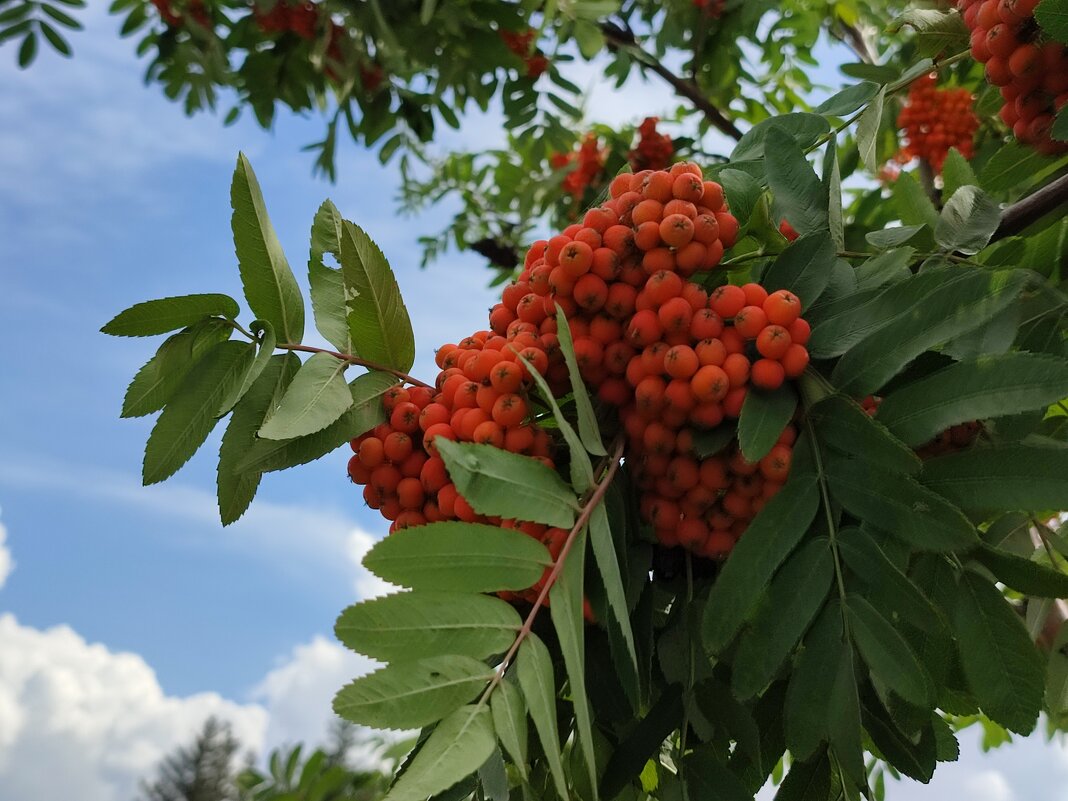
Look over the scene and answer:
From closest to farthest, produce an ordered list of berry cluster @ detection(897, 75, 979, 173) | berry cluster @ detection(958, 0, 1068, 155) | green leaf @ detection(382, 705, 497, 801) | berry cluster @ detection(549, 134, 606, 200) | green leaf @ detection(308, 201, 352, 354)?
green leaf @ detection(382, 705, 497, 801), green leaf @ detection(308, 201, 352, 354), berry cluster @ detection(958, 0, 1068, 155), berry cluster @ detection(897, 75, 979, 173), berry cluster @ detection(549, 134, 606, 200)

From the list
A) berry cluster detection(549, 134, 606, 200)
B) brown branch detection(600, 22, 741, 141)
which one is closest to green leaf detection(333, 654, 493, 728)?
brown branch detection(600, 22, 741, 141)

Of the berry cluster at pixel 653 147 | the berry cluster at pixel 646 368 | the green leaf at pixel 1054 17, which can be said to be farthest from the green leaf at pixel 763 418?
the berry cluster at pixel 653 147

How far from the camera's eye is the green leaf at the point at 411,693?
2.63 feet

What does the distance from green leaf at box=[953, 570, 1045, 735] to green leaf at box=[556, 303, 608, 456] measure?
0.39 metres

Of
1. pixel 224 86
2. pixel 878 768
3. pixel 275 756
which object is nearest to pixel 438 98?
pixel 224 86

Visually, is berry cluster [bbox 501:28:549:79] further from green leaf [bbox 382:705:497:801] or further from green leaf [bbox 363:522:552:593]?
green leaf [bbox 382:705:497:801]

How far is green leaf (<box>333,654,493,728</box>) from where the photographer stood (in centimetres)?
80

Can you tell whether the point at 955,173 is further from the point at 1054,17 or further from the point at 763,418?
the point at 763,418

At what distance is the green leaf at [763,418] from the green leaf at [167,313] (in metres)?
0.57

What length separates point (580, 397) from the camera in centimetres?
89

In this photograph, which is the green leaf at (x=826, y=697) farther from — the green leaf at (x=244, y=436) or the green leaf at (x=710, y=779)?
the green leaf at (x=244, y=436)

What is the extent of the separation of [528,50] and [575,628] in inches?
123

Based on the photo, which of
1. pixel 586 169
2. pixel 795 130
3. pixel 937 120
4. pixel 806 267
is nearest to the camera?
pixel 806 267

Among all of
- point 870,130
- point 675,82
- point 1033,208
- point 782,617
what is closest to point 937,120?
point 675,82
